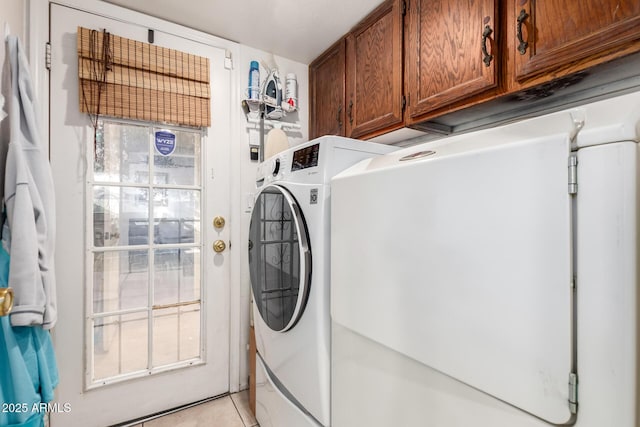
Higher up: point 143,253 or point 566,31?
point 566,31

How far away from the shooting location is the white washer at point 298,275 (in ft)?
3.46

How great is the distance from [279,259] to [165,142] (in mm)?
1156

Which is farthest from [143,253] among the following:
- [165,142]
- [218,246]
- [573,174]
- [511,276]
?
[573,174]

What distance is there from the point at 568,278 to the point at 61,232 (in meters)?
2.10

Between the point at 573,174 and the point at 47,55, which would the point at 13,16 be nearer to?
the point at 47,55

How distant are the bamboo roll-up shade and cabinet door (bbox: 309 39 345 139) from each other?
2.48 feet

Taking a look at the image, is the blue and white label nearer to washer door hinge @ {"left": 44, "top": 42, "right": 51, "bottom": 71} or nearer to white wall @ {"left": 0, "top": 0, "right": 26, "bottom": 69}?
washer door hinge @ {"left": 44, "top": 42, "right": 51, "bottom": 71}

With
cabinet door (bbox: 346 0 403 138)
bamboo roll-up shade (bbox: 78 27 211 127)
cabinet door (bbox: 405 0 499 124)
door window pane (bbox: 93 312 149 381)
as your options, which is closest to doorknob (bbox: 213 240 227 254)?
door window pane (bbox: 93 312 149 381)

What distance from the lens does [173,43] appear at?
1.78 m

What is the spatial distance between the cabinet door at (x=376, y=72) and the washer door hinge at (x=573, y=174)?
1031mm

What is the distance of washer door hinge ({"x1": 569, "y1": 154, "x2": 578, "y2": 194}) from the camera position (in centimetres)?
47

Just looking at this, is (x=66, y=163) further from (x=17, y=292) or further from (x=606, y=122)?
(x=606, y=122)

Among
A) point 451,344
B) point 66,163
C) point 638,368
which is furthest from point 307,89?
point 638,368

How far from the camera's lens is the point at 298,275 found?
3.65 ft
